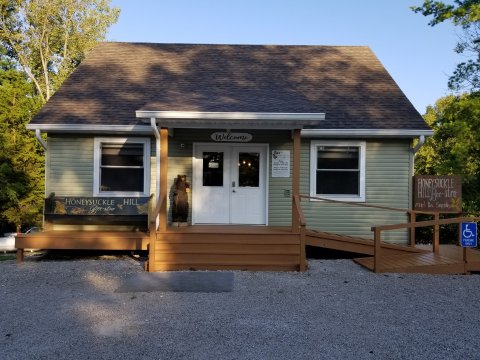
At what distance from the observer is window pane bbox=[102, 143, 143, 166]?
10039mm

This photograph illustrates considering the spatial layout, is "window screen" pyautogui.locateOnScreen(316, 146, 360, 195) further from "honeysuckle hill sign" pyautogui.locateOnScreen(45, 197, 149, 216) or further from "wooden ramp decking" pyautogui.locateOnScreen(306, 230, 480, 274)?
"honeysuckle hill sign" pyautogui.locateOnScreen(45, 197, 149, 216)

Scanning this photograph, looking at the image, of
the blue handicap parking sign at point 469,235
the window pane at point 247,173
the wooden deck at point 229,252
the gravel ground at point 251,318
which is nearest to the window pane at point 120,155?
the window pane at point 247,173

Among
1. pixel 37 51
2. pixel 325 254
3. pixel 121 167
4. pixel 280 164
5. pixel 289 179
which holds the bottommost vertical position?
pixel 325 254

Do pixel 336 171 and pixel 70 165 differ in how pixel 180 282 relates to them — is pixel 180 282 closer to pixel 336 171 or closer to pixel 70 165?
pixel 70 165

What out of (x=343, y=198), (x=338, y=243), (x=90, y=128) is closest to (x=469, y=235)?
(x=338, y=243)

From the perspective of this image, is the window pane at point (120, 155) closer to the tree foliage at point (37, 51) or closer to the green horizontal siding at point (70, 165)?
the green horizontal siding at point (70, 165)

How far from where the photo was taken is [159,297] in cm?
609

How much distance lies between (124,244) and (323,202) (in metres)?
4.81

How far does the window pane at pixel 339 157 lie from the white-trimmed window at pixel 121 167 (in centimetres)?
433

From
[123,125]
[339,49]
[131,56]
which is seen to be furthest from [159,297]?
[339,49]

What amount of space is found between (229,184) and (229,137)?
1.17 meters

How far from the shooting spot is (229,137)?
32.6 ft

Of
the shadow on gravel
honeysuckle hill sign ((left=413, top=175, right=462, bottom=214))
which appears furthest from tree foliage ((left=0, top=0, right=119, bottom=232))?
honeysuckle hill sign ((left=413, top=175, right=462, bottom=214))

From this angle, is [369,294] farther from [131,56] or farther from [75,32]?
[75,32]
